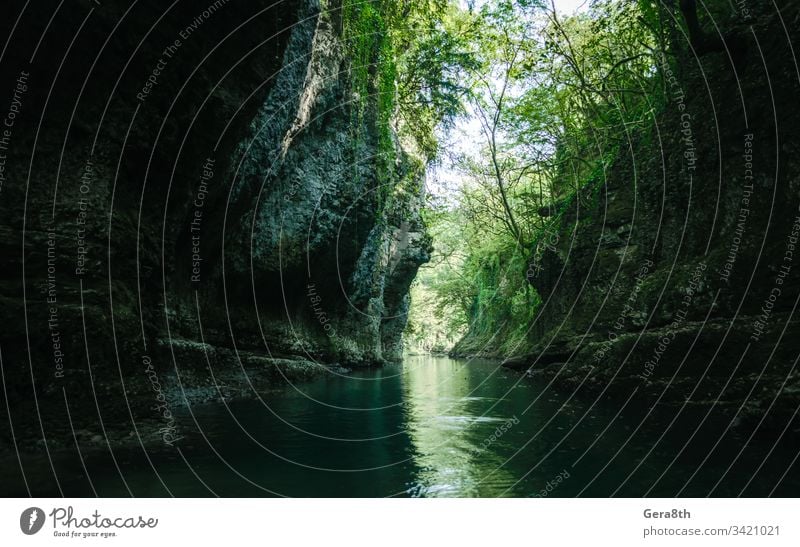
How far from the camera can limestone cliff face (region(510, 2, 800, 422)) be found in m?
7.01

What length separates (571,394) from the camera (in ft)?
37.7

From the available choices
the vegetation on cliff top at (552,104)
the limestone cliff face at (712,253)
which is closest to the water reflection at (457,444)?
the limestone cliff face at (712,253)

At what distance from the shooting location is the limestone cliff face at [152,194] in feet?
18.6

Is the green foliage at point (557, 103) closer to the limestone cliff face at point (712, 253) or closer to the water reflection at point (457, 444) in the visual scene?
the limestone cliff face at point (712, 253)

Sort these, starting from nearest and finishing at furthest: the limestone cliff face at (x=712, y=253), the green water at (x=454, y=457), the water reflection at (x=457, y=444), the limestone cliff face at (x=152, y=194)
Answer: the green water at (x=454, y=457)
the water reflection at (x=457, y=444)
the limestone cliff face at (x=152, y=194)
the limestone cliff face at (x=712, y=253)

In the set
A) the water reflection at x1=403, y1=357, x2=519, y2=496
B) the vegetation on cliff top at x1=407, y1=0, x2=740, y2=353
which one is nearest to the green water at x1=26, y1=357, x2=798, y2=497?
the water reflection at x1=403, y1=357, x2=519, y2=496

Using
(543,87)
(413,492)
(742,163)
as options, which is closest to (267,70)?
(413,492)

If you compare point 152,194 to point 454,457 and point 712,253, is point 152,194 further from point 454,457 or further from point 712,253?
point 712,253

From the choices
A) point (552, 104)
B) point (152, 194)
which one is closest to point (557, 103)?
point (552, 104)

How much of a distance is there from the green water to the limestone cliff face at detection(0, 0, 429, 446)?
144cm

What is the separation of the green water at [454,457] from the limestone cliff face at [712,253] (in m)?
0.88

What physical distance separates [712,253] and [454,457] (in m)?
6.69

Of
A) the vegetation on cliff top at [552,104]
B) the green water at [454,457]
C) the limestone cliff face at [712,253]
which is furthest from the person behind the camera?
the vegetation on cliff top at [552,104]

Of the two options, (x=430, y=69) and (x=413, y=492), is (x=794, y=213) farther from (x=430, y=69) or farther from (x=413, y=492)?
(x=430, y=69)
